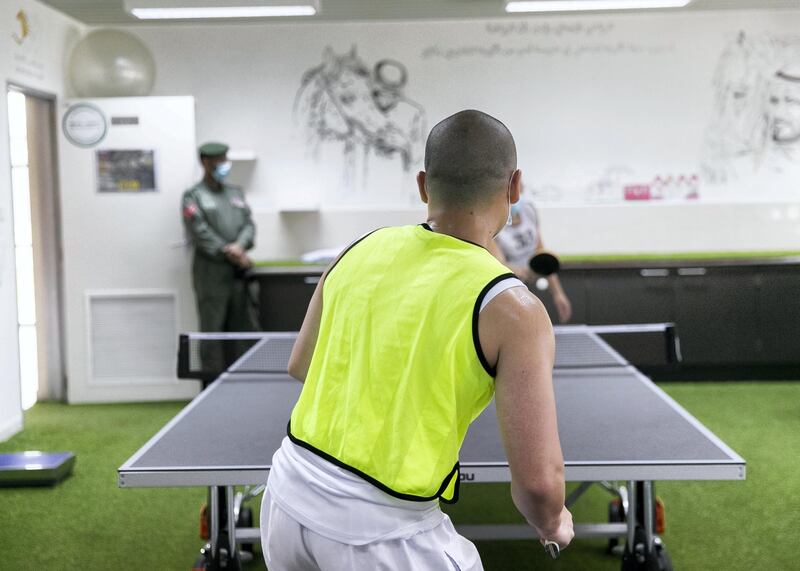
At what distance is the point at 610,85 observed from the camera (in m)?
7.08

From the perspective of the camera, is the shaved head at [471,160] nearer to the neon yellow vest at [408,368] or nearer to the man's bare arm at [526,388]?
the neon yellow vest at [408,368]

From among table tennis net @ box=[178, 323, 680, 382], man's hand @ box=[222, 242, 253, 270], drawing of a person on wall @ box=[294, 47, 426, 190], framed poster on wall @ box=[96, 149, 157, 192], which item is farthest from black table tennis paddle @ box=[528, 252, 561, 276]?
drawing of a person on wall @ box=[294, 47, 426, 190]

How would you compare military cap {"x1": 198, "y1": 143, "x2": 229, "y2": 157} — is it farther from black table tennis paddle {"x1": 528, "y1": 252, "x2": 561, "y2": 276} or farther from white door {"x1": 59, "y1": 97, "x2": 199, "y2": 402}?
black table tennis paddle {"x1": 528, "y1": 252, "x2": 561, "y2": 276}

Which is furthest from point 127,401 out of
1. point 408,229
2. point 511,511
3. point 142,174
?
point 408,229

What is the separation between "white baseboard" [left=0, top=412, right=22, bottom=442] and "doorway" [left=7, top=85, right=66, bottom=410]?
2.75 feet

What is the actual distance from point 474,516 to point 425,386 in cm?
271

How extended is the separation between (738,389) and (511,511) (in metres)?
3.10

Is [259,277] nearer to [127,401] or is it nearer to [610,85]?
[127,401]

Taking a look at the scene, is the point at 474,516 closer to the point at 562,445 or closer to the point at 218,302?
the point at 562,445

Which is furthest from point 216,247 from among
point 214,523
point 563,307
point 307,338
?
point 307,338

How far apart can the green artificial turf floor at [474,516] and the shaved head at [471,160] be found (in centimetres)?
224

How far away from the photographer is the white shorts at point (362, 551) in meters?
1.41

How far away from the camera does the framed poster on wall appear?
6312 millimetres

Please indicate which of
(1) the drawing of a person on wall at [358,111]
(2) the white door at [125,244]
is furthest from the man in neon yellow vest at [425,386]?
(1) the drawing of a person on wall at [358,111]
